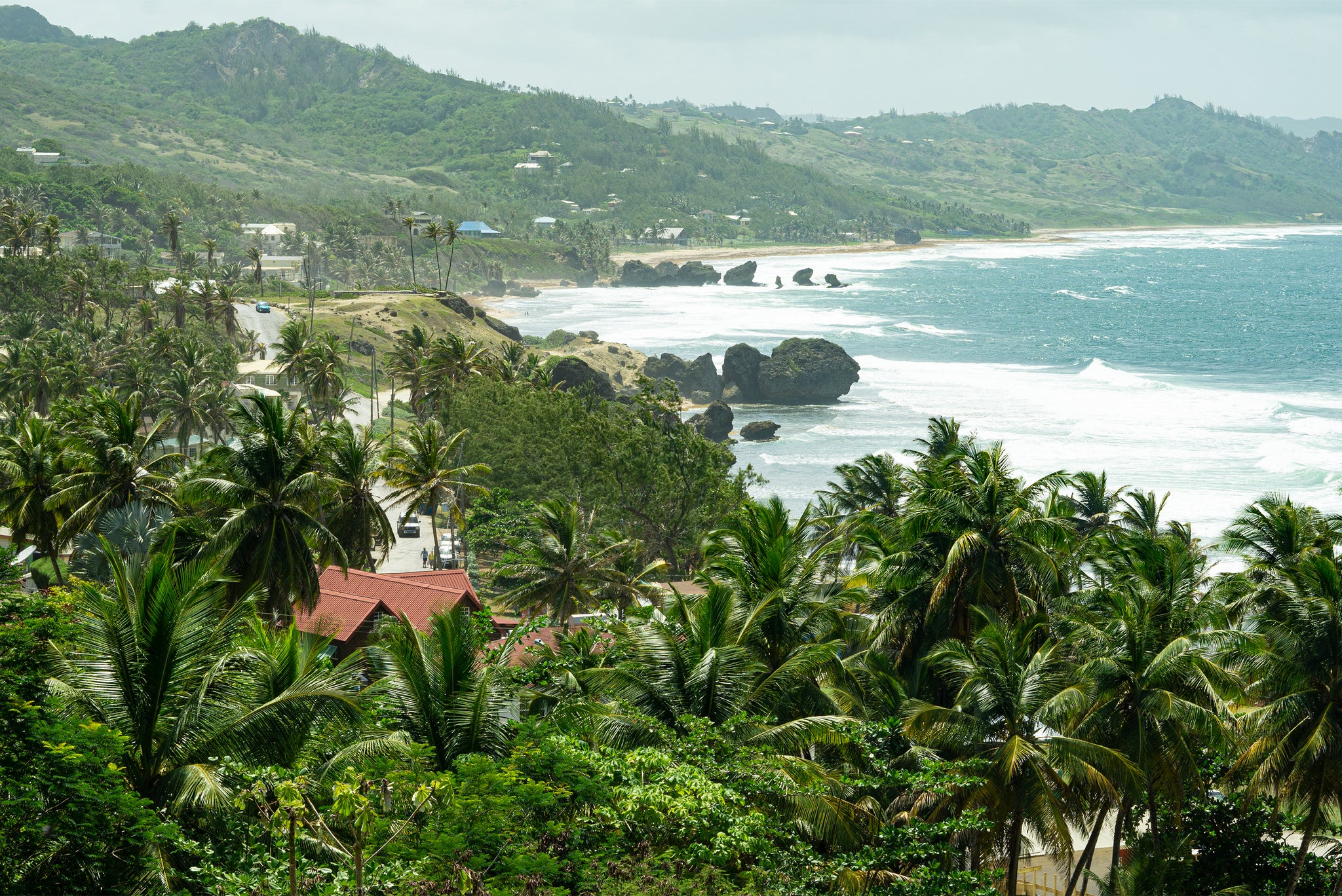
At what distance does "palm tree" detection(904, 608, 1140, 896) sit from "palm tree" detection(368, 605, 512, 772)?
26.8 feet

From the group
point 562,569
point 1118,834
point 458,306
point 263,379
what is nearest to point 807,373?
point 458,306

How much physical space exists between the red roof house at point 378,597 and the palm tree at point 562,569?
2442 millimetres

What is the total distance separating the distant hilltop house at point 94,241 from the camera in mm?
150375

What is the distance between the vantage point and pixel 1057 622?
26.5 metres

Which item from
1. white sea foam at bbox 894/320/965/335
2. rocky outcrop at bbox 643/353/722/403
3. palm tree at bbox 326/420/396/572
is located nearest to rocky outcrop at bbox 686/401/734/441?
rocky outcrop at bbox 643/353/722/403

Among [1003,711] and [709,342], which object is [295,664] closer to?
[1003,711]

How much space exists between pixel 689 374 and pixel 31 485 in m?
84.2

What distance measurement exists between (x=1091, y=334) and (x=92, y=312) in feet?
397

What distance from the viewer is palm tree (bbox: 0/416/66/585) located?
35.8 meters

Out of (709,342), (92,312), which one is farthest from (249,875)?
(709,342)

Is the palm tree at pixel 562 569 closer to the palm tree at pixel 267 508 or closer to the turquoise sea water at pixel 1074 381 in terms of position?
the palm tree at pixel 267 508

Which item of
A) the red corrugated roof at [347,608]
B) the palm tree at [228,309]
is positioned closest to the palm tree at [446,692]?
the red corrugated roof at [347,608]

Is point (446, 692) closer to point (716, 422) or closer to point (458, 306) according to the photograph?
point (716, 422)

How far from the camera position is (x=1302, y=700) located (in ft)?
70.5
